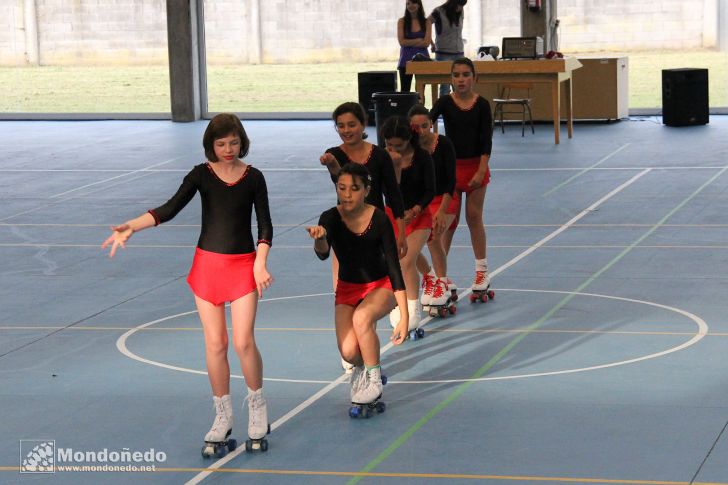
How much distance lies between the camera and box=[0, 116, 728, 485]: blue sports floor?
22.4ft

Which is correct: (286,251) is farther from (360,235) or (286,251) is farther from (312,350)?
(360,235)

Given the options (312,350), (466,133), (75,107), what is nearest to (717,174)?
(466,133)

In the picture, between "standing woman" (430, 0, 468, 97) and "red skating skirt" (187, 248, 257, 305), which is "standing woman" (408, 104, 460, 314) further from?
"standing woman" (430, 0, 468, 97)

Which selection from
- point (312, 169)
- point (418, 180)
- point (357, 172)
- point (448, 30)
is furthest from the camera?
point (448, 30)

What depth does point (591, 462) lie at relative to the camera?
262 inches

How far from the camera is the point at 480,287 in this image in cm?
1048

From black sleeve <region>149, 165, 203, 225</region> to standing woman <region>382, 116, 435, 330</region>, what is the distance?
241 centimetres

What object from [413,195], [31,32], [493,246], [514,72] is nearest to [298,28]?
[31,32]

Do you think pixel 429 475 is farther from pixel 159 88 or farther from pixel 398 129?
pixel 159 88

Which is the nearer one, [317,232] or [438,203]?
[317,232]

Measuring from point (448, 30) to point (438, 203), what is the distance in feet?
45.9

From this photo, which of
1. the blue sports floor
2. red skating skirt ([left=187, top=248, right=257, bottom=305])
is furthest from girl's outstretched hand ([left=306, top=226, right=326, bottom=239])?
the blue sports floor

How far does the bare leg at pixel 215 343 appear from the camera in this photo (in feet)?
23.0

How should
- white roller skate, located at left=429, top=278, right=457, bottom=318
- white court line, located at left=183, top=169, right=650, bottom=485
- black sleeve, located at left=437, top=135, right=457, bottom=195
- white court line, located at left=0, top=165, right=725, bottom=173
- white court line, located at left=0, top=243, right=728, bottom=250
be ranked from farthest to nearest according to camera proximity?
white court line, located at left=0, top=165, right=725, bottom=173 → white court line, located at left=0, top=243, right=728, bottom=250 → white roller skate, located at left=429, top=278, right=457, bottom=318 → black sleeve, located at left=437, top=135, right=457, bottom=195 → white court line, located at left=183, top=169, right=650, bottom=485
